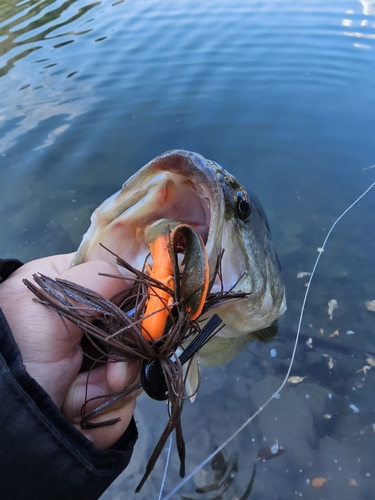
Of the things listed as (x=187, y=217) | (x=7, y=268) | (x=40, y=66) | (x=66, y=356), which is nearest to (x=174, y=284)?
(x=66, y=356)

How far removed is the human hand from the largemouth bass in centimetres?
21

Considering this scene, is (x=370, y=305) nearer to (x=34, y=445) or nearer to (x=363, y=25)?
(x=34, y=445)

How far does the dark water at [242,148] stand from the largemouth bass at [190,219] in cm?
112

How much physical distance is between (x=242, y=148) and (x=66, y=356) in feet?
12.4

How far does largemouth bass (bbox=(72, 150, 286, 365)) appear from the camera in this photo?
1.35 m

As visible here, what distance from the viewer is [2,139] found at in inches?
192

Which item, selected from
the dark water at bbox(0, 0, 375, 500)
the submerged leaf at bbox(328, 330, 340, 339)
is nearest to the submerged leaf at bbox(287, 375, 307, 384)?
the dark water at bbox(0, 0, 375, 500)

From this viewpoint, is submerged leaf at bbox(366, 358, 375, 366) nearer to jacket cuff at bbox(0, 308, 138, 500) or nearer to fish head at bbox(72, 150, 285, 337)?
fish head at bbox(72, 150, 285, 337)

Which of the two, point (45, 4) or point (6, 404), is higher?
point (45, 4)

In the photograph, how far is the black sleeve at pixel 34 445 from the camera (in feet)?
3.21

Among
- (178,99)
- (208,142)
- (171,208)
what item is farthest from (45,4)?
(171,208)

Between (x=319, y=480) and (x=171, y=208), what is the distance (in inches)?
70.1

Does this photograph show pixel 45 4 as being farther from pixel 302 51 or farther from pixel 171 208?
pixel 171 208

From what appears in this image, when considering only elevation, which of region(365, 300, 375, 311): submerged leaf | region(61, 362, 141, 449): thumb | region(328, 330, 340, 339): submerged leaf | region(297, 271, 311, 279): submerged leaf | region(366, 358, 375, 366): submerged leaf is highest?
region(61, 362, 141, 449): thumb
